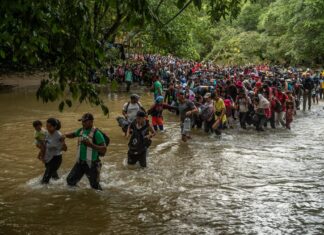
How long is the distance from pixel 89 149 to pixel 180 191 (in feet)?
6.02

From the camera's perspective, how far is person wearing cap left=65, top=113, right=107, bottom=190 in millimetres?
7820

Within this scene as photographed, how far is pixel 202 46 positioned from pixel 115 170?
4890 cm

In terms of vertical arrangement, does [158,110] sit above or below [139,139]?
above

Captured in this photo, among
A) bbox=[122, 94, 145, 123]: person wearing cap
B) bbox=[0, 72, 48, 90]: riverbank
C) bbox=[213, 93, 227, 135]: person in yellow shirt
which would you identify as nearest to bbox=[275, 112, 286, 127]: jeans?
bbox=[213, 93, 227, 135]: person in yellow shirt

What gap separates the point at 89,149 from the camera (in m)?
7.94

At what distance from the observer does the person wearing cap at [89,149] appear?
7820 mm

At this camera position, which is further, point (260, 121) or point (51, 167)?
point (260, 121)

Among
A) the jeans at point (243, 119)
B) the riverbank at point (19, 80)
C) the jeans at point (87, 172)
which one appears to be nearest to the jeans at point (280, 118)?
the jeans at point (243, 119)

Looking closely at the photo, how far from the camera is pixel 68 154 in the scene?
11.7 m

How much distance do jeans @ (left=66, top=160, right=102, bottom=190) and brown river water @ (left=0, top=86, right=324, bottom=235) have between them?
225 mm

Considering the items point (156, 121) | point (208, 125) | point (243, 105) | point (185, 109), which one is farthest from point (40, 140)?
point (243, 105)

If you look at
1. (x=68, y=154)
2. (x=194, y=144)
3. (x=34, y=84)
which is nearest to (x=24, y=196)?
(x=68, y=154)

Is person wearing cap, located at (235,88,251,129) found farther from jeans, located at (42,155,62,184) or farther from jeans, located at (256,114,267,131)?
jeans, located at (42,155,62,184)

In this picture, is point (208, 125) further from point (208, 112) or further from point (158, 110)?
point (158, 110)
